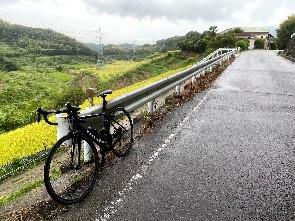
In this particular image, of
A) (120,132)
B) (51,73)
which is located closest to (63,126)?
(120,132)

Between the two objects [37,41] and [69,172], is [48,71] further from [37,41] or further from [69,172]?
[69,172]

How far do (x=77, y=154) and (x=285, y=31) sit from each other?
11158 centimetres

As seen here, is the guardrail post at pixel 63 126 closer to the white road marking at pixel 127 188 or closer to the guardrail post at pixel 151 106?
the white road marking at pixel 127 188

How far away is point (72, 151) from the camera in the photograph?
502 cm

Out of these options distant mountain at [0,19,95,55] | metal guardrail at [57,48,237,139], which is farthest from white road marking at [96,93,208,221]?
distant mountain at [0,19,95,55]

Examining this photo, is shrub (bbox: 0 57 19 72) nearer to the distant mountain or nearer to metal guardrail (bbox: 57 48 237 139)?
the distant mountain

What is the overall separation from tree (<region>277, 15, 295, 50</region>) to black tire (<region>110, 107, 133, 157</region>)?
337ft

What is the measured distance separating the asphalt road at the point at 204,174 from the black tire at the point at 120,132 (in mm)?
170

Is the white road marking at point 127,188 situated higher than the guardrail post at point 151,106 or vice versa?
the guardrail post at point 151,106

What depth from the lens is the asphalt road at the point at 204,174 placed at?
4.47m

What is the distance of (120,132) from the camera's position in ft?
21.5

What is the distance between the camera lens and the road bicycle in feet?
15.4

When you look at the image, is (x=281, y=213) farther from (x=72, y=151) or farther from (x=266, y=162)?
(x=72, y=151)

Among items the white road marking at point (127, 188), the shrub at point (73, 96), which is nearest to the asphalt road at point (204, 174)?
the white road marking at point (127, 188)
